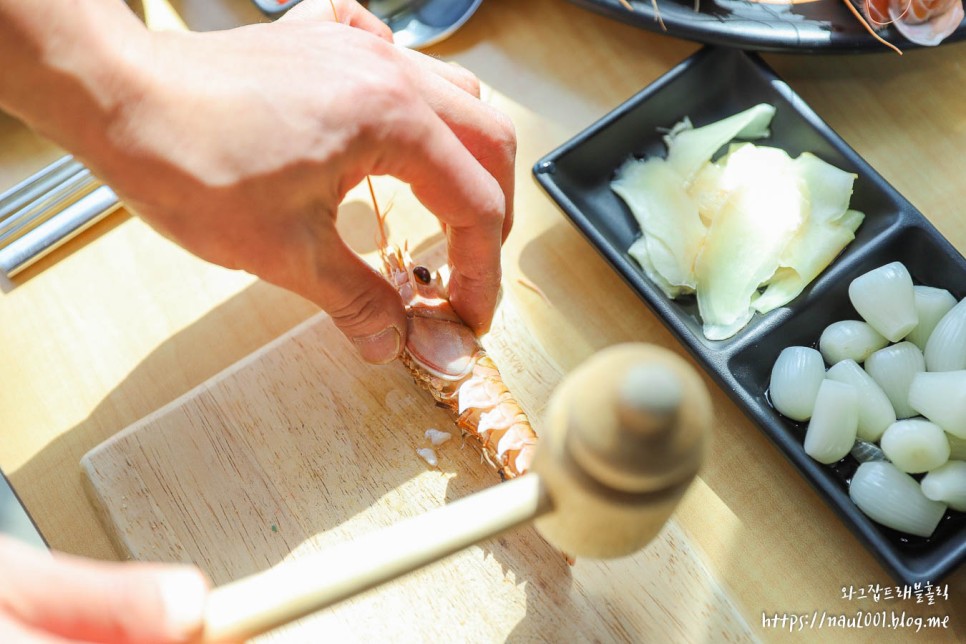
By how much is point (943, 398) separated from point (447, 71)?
2.66 feet

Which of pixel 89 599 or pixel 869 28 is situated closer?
pixel 89 599

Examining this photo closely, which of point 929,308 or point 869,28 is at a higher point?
point 869,28

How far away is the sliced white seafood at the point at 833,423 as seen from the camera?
101 centimetres

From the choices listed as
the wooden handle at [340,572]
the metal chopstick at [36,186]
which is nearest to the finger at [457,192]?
the wooden handle at [340,572]

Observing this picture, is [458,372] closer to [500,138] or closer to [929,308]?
[500,138]

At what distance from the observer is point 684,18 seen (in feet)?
4.18

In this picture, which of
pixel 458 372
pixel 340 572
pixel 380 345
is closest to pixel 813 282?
pixel 458 372

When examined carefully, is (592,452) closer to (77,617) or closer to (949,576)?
(77,617)

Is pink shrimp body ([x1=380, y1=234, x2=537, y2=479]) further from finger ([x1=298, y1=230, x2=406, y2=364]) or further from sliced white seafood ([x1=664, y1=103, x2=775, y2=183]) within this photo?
sliced white seafood ([x1=664, y1=103, x2=775, y2=183])

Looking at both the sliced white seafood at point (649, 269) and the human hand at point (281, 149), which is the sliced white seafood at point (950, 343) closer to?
the sliced white seafood at point (649, 269)

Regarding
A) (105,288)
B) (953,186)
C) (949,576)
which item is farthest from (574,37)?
(949,576)

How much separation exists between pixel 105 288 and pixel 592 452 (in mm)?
1045

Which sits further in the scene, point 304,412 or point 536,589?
point 304,412

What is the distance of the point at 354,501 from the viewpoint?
1.10 metres
